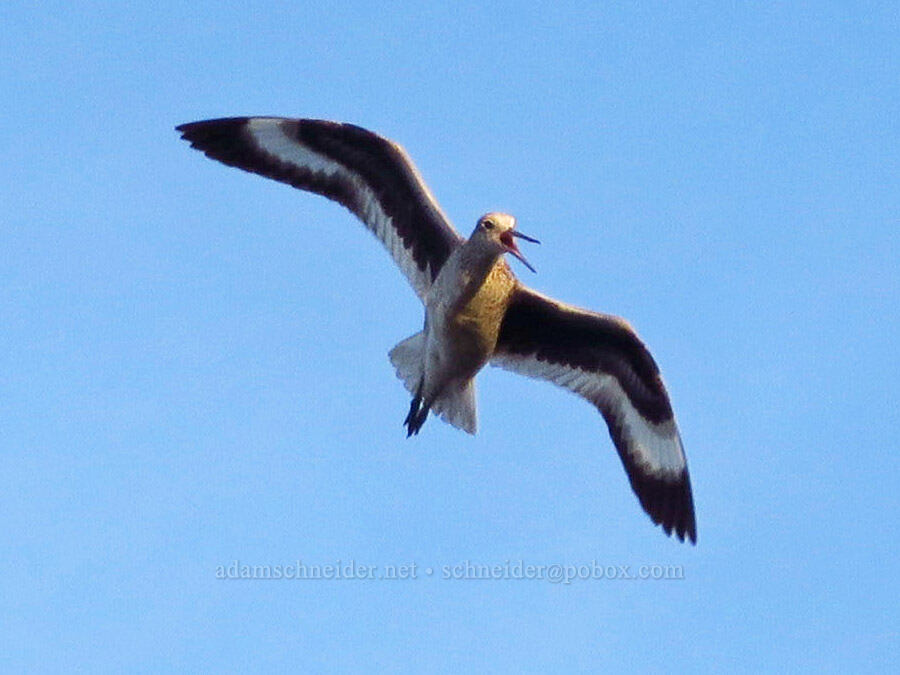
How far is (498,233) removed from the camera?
8383 mm

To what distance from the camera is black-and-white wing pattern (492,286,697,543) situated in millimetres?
9398

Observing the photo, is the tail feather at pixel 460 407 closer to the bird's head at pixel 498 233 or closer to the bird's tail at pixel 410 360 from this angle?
the bird's tail at pixel 410 360

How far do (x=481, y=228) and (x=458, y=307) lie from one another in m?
0.53

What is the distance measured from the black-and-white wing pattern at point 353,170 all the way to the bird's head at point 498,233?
0.71m

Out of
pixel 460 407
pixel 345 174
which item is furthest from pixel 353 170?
pixel 460 407

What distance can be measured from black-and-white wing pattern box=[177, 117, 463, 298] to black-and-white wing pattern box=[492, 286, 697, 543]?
Answer: 2.54 ft

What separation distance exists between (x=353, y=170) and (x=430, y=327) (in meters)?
1.43

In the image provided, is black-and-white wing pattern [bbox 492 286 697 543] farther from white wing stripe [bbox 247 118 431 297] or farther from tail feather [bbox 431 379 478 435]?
white wing stripe [bbox 247 118 431 297]

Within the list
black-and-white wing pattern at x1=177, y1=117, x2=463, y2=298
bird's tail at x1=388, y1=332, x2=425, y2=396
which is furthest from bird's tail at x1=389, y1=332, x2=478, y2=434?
black-and-white wing pattern at x1=177, y1=117, x2=463, y2=298

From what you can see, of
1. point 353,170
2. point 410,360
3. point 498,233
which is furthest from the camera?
point 353,170

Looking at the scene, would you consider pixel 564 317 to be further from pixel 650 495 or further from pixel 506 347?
pixel 650 495

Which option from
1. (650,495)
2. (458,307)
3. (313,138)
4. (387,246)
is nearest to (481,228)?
(458,307)

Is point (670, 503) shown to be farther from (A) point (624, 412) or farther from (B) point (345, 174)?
(B) point (345, 174)

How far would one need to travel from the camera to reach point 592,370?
378 inches
